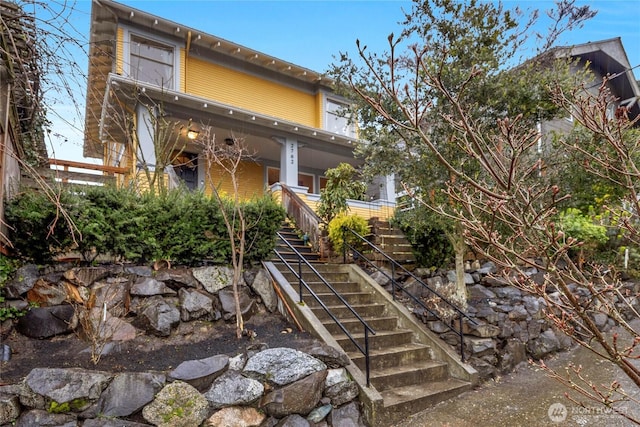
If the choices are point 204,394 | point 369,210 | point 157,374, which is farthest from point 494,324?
point 369,210

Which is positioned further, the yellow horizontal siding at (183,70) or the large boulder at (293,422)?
the yellow horizontal siding at (183,70)

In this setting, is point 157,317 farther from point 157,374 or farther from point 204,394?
point 204,394

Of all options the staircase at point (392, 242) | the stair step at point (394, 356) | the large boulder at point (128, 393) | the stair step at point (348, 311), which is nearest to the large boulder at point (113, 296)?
the large boulder at point (128, 393)

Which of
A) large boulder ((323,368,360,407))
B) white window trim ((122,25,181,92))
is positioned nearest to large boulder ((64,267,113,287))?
large boulder ((323,368,360,407))

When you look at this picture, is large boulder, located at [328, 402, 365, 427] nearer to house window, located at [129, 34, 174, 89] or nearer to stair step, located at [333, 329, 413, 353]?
stair step, located at [333, 329, 413, 353]

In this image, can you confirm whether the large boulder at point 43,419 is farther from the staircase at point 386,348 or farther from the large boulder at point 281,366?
the staircase at point 386,348

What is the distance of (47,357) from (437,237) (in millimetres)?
6448

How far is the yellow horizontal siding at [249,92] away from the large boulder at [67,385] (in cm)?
919

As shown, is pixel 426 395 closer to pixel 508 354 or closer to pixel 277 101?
pixel 508 354

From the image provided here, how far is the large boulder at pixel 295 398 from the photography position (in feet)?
12.4

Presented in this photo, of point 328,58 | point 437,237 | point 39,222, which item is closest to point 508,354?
point 437,237

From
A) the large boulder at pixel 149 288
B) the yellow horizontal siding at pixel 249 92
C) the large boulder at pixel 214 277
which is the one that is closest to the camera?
the large boulder at pixel 149 288

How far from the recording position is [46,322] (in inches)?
165

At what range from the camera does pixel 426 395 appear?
4457 millimetres
